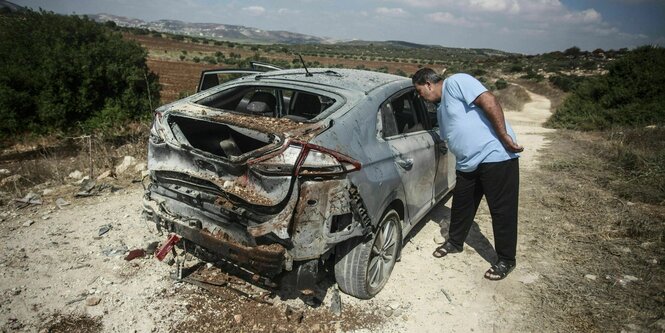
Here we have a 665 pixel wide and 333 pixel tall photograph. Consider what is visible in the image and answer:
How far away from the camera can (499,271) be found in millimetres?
3514

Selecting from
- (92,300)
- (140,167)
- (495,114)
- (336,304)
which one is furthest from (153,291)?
(140,167)

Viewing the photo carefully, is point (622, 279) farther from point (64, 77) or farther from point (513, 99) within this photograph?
point (513, 99)

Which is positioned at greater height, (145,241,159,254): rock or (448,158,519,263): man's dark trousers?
(448,158,519,263): man's dark trousers

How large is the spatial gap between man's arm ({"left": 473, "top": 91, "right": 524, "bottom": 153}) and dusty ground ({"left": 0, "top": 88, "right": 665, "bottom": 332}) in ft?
4.43

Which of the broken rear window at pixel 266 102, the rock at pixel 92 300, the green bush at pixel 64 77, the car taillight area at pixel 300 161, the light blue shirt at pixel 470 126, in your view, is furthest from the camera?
the green bush at pixel 64 77

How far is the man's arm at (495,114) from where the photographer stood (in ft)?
9.84

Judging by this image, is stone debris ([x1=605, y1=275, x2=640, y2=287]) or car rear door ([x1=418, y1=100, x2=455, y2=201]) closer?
stone debris ([x1=605, y1=275, x2=640, y2=287])

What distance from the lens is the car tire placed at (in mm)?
2783

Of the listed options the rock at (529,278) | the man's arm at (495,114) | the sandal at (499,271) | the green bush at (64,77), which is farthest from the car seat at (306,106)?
the green bush at (64,77)

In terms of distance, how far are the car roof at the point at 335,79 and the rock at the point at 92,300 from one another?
7.27ft

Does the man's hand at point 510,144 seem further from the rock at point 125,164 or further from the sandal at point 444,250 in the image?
the rock at point 125,164

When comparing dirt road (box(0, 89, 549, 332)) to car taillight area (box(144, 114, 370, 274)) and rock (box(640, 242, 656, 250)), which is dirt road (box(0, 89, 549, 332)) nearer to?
car taillight area (box(144, 114, 370, 274))

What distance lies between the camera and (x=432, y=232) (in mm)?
4406

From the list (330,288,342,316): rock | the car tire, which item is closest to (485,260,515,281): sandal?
the car tire
